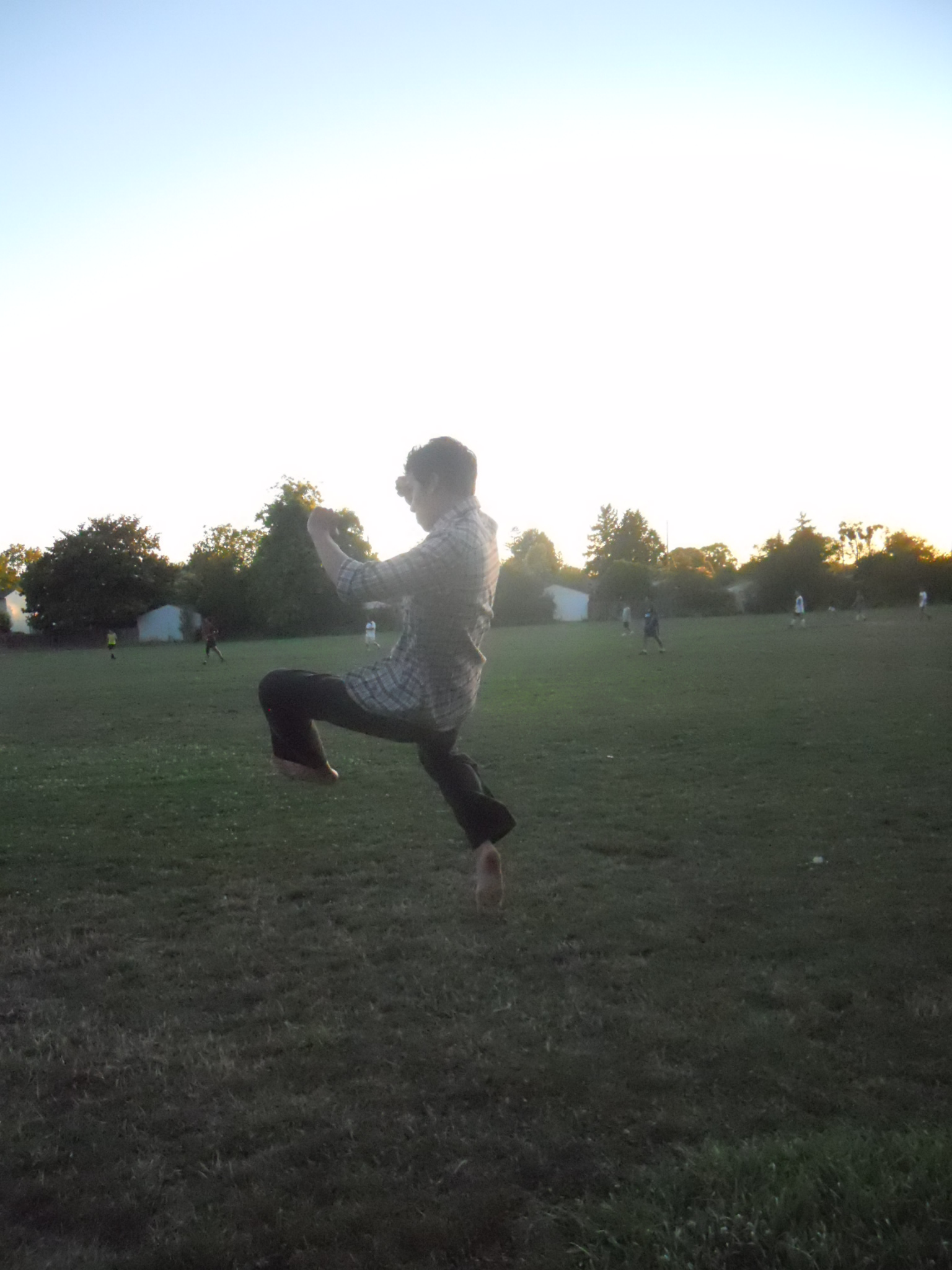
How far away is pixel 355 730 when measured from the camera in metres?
4.68

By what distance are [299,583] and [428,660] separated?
67058mm

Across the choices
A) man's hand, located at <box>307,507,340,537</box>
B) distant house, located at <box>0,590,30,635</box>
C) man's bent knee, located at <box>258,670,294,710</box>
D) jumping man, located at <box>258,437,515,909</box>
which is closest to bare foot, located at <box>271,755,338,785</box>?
jumping man, located at <box>258,437,515,909</box>

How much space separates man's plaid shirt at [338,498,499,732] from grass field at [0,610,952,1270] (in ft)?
5.80

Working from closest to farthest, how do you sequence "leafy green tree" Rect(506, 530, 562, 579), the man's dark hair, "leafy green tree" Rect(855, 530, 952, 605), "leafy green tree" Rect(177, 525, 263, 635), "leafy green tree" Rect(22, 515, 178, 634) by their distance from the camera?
the man's dark hair
"leafy green tree" Rect(177, 525, 263, 635)
"leafy green tree" Rect(22, 515, 178, 634)
"leafy green tree" Rect(855, 530, 952, 605)
"leafy green tree" Rect(506, 530, 562, 579)

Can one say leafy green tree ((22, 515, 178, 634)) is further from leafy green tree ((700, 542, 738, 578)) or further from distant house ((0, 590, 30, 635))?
leafy green tree ((700, 542, 738, 578))

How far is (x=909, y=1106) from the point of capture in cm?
427

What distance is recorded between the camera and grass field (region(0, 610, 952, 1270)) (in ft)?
11.5

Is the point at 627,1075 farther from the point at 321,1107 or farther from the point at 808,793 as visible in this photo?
the point at 808,793

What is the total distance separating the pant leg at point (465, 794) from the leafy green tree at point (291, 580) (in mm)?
61593

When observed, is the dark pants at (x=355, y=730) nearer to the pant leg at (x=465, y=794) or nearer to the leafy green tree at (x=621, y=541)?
the pant leg at (x=465, y=794)

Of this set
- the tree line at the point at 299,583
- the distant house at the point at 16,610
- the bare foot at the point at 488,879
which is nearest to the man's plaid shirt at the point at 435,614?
the bare foot at the point at 488,879

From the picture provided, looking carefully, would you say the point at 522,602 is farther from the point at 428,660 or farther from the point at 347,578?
the point at 347,578

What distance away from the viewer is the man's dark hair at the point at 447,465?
179 inches

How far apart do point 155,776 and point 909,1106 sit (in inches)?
435
